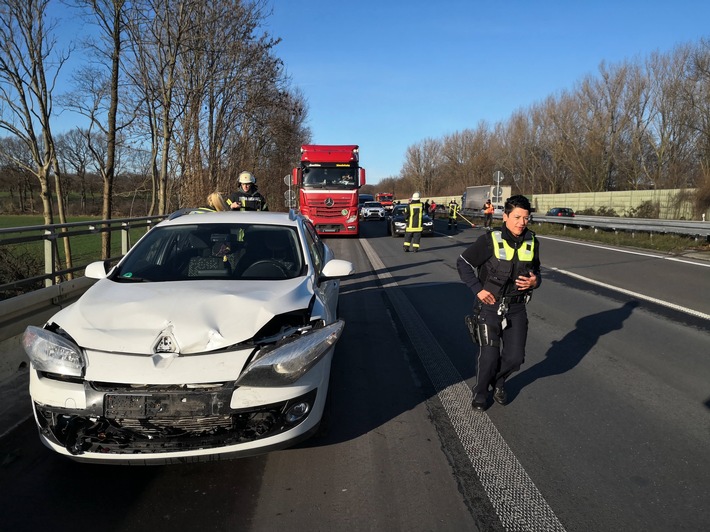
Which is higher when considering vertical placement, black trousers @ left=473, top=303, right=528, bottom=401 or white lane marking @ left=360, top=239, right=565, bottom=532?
black trousers @ left=473, top=303, right=528, bottom=401

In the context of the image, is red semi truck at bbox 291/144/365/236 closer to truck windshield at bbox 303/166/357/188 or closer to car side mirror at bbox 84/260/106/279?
truck windshield at bbox 303/166/357/188

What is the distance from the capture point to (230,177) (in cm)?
2403

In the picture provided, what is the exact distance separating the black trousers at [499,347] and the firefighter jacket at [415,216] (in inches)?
505

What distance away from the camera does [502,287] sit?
13.6 ft

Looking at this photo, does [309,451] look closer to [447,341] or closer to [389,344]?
[389,344]

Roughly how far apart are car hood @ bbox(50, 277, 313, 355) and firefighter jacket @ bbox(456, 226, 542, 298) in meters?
1.37

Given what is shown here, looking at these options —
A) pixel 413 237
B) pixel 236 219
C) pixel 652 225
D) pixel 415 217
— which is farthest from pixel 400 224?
pixel 236 219

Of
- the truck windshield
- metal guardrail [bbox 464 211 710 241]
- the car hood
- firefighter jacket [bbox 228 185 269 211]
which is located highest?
the truck windshield

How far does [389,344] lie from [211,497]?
3462 millimetres

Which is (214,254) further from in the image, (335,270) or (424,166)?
(424,166)

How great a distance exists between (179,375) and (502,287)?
2503mm

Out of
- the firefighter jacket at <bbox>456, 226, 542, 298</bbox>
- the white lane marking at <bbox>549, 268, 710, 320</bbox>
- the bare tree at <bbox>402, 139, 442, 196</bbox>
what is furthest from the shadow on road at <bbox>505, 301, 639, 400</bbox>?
the bare tree at <bbox>402, 139, 442, 196</bbox>

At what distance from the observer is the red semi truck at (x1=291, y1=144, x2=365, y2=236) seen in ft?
71.1

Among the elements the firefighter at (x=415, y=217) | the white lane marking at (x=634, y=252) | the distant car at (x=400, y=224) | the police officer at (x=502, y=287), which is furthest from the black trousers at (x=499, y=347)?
the distant car at (x=400, y=224)
